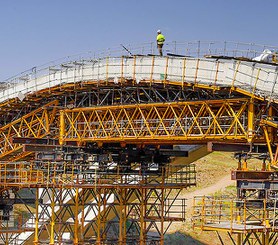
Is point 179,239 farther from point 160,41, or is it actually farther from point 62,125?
point 160,41

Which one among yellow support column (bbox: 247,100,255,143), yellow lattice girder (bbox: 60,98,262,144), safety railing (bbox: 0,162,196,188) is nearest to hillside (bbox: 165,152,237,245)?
safety railing (bbox: 0,162,196,188)

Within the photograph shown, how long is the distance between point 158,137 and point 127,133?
2.82m

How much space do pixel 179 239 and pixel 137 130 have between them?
2418 centimetres

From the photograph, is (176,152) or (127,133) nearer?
(127,133)

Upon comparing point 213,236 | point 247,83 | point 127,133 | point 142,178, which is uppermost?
point 247,83

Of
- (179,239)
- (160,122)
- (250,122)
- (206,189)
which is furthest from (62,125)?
(206,189)

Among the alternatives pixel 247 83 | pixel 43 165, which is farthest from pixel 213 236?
pixel 247 83

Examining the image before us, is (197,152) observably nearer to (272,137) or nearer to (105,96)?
(105,96)

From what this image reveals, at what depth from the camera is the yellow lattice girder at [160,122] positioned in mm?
34594

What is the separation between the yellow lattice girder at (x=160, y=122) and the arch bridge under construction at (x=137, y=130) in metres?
0.07

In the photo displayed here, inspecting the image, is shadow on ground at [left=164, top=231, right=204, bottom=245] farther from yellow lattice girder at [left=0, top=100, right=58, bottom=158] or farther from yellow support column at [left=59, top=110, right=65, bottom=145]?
yellow support column at [left=59, top=110, right=65, bottom=145]

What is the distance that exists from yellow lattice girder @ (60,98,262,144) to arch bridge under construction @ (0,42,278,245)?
0.24ft

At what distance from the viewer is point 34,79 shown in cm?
4519

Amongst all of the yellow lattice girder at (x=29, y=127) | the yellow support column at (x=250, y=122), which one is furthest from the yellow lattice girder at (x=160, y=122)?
the yellow lattice girder at (x=29, y=127)
